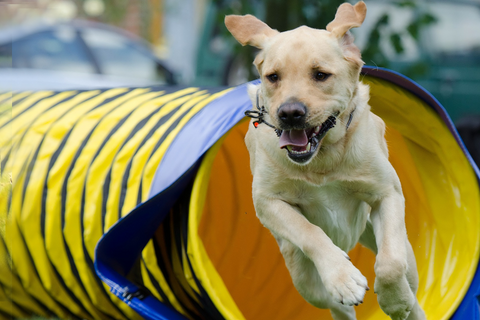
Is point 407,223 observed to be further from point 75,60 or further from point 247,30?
point 75,60

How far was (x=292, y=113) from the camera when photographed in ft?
8.41

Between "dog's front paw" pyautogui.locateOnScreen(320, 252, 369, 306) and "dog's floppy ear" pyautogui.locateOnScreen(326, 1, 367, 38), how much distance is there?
38.0 inches

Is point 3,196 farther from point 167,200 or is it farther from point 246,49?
point 246,49

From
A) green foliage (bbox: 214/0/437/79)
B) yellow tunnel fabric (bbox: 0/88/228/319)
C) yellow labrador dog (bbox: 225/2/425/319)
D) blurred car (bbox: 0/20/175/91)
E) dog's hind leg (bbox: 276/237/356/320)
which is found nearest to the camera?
yellow labrador dog (bbox: 225/2/425/319)

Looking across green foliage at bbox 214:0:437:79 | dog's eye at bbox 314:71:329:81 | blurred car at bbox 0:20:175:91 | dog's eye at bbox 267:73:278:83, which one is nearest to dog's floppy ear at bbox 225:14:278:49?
dog's eye at bbox 267:73:278:83

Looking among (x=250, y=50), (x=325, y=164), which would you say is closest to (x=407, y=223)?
(x=325, y=164)

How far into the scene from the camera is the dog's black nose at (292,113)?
8.39 ft

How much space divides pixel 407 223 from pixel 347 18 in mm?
1600

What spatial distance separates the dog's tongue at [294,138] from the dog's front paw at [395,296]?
0.64 m

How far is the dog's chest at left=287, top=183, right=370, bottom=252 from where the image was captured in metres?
2.97

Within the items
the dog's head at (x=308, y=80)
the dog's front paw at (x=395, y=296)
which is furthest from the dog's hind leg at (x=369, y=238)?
the dog's head at (x=308, y=80)

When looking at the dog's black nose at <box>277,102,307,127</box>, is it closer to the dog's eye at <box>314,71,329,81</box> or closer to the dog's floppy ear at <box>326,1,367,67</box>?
the dog's eye at <box>314,71,329,81</box>

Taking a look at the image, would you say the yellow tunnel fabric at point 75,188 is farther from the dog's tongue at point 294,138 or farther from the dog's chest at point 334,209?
the dog's tongue at point 294,138

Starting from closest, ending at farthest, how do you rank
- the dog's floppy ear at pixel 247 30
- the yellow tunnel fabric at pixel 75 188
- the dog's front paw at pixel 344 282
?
the dog's front paw at pixel 344 282
the dog's floppy ear at pixel 247 30
the yellow tunnel fabric at pixel 75 188
